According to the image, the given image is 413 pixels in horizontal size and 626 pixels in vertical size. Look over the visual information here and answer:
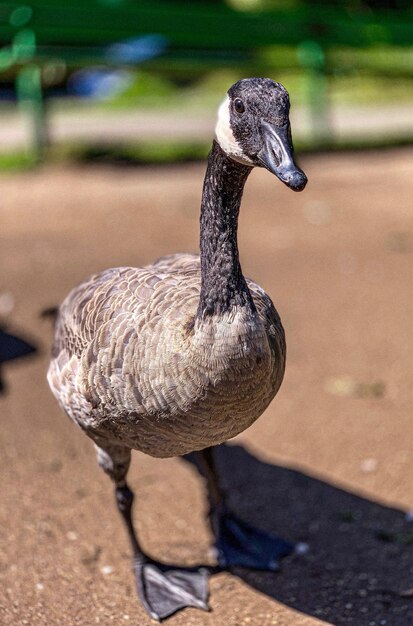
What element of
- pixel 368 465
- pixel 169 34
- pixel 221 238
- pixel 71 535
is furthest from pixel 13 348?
pixel 169 34

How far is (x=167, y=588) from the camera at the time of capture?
378 cm

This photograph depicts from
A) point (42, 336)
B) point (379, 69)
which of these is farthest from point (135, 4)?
point (42, 336)

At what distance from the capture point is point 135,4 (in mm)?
9750

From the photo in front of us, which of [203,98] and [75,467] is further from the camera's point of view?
[203,98]

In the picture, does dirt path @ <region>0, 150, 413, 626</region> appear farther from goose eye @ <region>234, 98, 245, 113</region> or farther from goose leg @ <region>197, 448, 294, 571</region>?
goose eye @ <region>234, 98, 245, 113</region>

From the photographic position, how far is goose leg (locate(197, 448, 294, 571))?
13.1 ft

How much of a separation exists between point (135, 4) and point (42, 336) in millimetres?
5355

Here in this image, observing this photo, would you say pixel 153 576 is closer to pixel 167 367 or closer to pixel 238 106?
pixel 167 367

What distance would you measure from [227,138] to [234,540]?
2.00 meters

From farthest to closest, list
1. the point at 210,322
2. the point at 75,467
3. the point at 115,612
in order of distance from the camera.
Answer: the point at 75,467 < the point at 115,612 < the point at 210,322

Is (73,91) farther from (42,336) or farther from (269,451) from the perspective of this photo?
(269,451)

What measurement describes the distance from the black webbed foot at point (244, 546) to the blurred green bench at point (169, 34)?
611 centimetres

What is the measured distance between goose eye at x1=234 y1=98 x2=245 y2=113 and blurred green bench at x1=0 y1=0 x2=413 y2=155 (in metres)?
6.89

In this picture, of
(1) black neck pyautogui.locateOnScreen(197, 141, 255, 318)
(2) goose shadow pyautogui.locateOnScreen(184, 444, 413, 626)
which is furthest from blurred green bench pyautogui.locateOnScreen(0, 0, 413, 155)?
(1) black neck pyautogui.locateOnScreen(197, 141, 255, 318)
